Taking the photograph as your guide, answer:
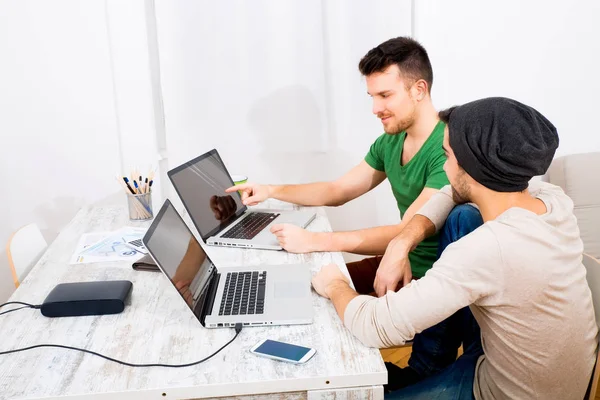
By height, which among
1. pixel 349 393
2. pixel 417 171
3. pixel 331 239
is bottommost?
pixel 349 393

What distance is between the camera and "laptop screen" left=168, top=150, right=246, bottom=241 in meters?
1.87

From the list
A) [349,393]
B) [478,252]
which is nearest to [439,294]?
[478,252]

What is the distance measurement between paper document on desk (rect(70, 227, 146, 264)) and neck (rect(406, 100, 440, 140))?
3.20 feet

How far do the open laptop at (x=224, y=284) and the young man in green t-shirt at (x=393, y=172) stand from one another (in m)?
0.22

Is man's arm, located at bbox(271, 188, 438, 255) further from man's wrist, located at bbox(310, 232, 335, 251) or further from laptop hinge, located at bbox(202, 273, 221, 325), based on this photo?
laptop hinge, located at bbox(202, 273, 221, 325)

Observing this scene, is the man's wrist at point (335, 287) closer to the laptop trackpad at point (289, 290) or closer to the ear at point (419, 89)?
the laptop trackpad at point (289, 290)

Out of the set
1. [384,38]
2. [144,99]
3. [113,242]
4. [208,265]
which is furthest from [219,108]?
[208,265]

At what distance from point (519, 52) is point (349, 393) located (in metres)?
2.19

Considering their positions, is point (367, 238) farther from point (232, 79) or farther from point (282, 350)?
point (232, 79)

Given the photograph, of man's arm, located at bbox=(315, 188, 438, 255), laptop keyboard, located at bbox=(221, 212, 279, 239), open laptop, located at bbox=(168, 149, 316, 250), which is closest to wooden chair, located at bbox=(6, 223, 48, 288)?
open laptop, located at bbox=(168, 149, 316, 250)

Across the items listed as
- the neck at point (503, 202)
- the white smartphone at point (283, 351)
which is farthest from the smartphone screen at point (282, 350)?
the neck at point (503, 202)

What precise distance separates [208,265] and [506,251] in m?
0.74

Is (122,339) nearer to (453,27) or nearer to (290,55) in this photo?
(290,55)

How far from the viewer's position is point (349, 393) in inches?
44.8
